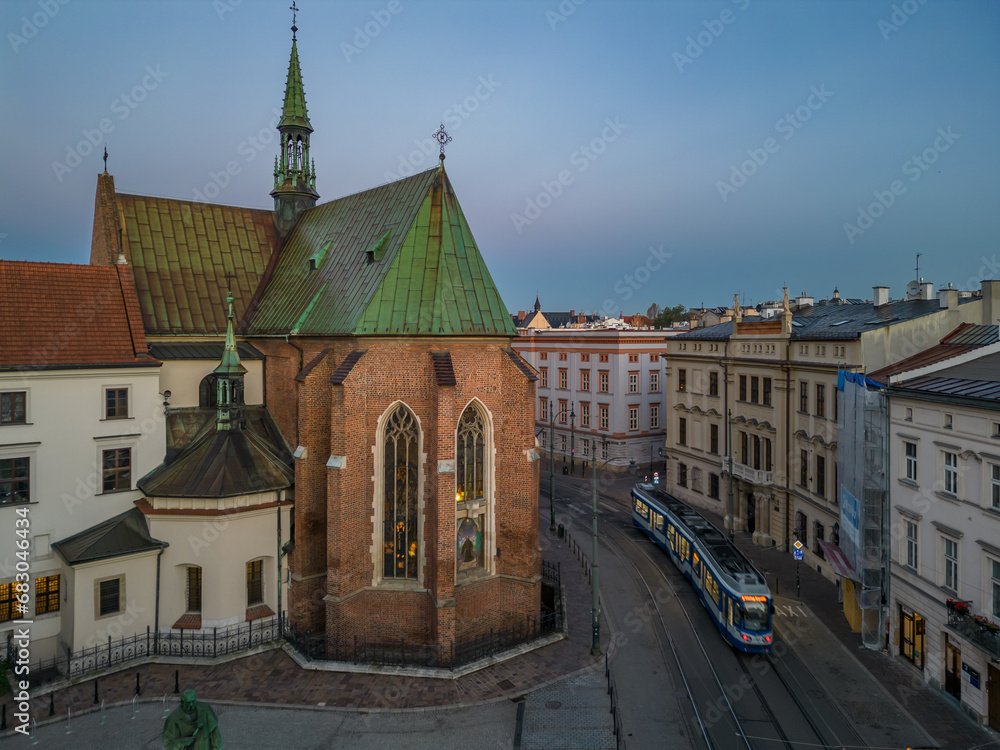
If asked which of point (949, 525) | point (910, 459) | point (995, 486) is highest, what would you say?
point (910, 459)

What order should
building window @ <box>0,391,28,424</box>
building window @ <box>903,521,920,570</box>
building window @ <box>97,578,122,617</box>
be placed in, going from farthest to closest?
building window @ <box>97,578,122,617</box> < building window @ <box>0,391,28,424</box> < building window @ <box>903,521,920,570</box>

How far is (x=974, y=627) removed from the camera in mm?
17438

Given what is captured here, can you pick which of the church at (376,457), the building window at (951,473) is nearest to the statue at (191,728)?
the church at (376,457)

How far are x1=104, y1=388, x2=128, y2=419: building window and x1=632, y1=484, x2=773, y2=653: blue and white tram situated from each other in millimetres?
23495

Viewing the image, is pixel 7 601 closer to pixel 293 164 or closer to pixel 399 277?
pixel 399 277

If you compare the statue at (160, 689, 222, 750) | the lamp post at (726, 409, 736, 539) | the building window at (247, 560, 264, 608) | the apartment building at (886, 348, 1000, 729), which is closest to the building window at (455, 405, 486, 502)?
the building window at (247, 560, 264, 608)

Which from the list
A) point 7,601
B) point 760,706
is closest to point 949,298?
point 760,706

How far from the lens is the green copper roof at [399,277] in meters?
22.4

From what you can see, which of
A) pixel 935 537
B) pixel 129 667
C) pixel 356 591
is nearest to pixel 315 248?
pixel 356 591

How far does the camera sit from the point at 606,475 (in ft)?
175

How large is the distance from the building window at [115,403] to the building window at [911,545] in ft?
93.0

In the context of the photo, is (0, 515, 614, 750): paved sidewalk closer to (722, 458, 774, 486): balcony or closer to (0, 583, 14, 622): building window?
(0, 583, 14, 622): building window

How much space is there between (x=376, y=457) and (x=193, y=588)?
27.3ft

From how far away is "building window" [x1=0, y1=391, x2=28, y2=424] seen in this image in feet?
69.3
